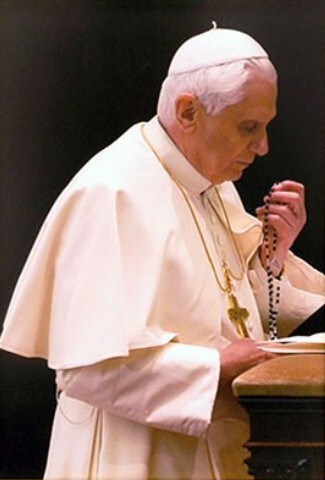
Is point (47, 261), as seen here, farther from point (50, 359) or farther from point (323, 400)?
point (323, 400)

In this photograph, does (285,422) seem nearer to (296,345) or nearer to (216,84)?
(296,345)

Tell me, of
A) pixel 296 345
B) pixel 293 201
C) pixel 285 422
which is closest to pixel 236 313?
pixel 296 345

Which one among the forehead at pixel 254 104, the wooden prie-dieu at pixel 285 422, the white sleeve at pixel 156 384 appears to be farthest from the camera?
the forehead at pixel 254 104

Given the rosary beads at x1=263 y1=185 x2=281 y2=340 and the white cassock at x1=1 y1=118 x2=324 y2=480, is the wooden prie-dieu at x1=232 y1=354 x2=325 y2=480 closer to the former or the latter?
the white cassock at x1=1 y1=118 x2=324 y2=480

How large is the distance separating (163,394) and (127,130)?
27.7 inches

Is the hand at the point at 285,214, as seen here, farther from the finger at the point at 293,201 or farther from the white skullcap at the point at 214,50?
the white skullcap at the point at 214,50

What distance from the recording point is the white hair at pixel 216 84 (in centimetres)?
305

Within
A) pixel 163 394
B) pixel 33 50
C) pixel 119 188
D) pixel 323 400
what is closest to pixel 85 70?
pixel 33 50

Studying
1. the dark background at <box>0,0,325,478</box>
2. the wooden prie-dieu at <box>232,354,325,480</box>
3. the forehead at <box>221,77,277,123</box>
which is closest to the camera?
the wooden prie-dieu at <box>232,354,325,480</box>

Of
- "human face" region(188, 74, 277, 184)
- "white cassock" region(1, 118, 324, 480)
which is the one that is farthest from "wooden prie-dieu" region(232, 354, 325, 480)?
"human face" region(188, 74, 277, 184)

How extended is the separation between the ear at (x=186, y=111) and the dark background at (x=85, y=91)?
0.50 feet

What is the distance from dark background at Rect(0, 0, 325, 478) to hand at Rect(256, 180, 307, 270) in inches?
1.0

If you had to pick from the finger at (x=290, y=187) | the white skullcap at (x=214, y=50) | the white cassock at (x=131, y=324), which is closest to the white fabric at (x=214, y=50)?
the white skullcap at (x=214, y=50)

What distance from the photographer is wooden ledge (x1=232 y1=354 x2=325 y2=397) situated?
8.39ft
